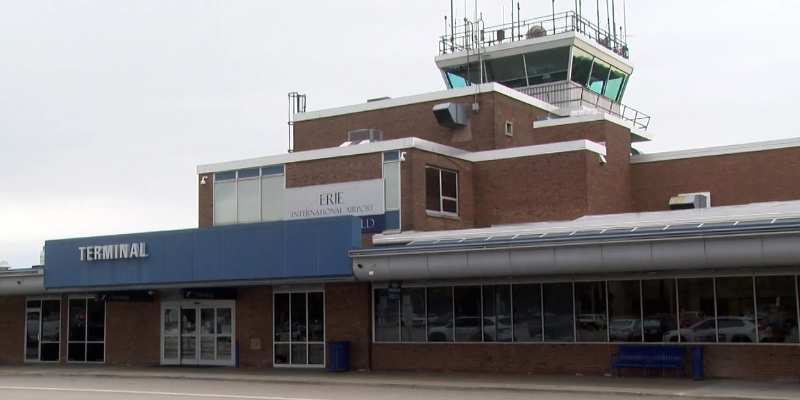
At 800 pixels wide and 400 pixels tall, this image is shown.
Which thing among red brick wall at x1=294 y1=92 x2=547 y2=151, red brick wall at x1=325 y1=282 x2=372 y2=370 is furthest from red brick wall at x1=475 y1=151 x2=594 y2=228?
red brick wall at x1=325 y1=282 x2=372 y2=370

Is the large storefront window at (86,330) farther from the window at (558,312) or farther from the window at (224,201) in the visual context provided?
the window at (558,312)

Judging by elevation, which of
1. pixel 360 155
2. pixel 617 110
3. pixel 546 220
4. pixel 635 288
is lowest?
pixel 635 288

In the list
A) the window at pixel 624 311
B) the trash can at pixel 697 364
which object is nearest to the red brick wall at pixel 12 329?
the window at pixel 624 311

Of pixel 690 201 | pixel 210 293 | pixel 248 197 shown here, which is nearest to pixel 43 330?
pixel 210 293

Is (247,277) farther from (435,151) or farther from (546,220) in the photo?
(546,220)

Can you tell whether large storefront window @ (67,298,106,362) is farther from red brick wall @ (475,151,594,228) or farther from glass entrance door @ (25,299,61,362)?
red brick wall @ (475,151,594,228)

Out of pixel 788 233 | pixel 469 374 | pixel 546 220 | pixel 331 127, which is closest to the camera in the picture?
pixel 788 233

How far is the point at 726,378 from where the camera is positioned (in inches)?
923

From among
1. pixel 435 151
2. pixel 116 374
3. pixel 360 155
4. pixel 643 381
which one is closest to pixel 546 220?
pixel 435 151

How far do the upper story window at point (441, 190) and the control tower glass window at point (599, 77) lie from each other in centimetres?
1003

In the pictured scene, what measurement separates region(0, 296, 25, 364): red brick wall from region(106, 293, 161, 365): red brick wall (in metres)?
4.76

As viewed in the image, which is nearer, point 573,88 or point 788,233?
point 788,233

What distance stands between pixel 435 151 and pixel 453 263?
236 inches

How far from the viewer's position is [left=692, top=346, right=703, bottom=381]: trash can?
23.4 m
